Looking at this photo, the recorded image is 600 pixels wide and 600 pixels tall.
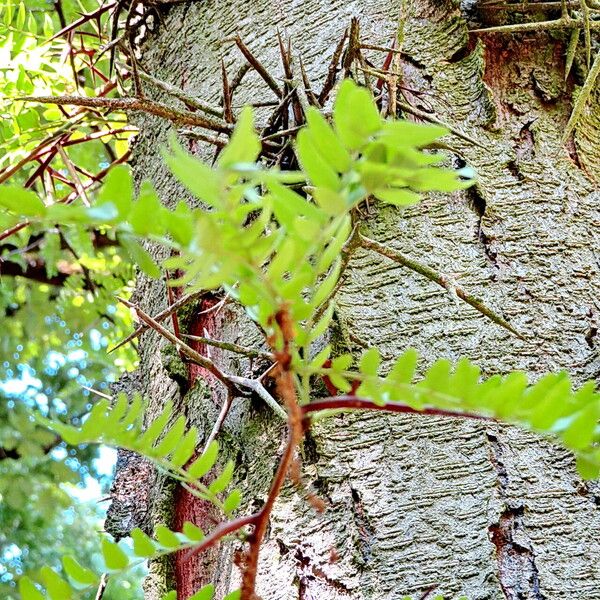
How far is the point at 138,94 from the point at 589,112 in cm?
59

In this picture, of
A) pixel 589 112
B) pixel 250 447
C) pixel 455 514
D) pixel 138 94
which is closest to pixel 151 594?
pixel 250 447

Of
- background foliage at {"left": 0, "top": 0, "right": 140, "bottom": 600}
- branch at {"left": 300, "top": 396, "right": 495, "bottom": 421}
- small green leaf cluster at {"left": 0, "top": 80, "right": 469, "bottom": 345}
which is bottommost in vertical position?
branch at {"left": 300, "top": 396, "right": 495, "bottom": 421}

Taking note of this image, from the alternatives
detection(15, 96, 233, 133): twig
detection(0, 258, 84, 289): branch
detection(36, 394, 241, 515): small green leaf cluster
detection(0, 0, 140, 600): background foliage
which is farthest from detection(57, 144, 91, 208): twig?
detection(0, 258, 84, 289): branch

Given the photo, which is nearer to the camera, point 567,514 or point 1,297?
point 567,514

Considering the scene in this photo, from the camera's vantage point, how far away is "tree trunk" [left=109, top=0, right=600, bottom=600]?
645mm

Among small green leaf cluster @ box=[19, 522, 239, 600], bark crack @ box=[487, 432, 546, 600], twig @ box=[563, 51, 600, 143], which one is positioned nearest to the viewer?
small green leaf cluster @ box=[19, 522, 239, 600]

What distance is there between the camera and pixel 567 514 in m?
0.65

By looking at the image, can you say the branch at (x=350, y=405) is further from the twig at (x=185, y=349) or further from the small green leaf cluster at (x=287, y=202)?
the twig at (x=185, y=349)

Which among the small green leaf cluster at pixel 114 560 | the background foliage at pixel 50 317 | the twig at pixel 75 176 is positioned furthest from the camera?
the background foliage at pixel 50 317

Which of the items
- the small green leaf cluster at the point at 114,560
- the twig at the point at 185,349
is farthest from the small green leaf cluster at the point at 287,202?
the twig at the point at 185,349

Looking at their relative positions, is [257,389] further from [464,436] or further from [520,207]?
[520,207]

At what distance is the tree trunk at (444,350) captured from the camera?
0.64 meters

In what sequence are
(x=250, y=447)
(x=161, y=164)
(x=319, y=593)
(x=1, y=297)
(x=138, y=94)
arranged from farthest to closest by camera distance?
(x=1, y=297) < (x=161, y=164) < (x=138, y=94) < (x=250, y=447) < (x=319, y=593)

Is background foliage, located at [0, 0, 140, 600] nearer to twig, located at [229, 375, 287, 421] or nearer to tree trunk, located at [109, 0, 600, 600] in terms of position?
tree trunk, located at [109, 0, 600, 600]
